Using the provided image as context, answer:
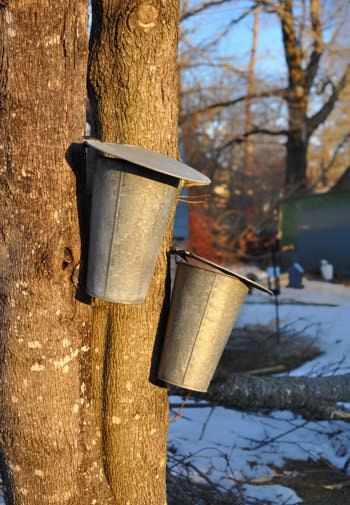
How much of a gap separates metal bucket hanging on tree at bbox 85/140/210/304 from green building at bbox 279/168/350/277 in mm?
13760

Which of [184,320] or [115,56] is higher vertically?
[115,56]

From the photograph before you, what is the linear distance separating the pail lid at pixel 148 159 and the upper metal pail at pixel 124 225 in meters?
0.04

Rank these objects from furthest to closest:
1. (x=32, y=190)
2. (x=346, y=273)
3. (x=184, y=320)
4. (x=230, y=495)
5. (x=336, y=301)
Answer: (x=346, y=273) < (x=336, y=301) < (x=230, y=495) < (x=184, y=320) < (x=32, y=190)

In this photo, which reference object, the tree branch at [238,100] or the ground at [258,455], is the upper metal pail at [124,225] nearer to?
the ground at [258,455]

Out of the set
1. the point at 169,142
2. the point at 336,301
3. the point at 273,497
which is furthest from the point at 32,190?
the point at 336,301

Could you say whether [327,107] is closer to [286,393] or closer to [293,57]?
[293,57]

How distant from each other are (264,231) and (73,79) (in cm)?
2048

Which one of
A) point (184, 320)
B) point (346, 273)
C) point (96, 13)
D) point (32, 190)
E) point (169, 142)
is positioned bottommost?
point (346, 273)

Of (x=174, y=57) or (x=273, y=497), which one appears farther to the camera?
(x=273, y=497)

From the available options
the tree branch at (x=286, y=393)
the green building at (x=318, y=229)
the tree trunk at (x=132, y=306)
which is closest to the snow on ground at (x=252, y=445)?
the tree branch at (x=286, y=393)

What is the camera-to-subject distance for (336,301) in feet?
36.6

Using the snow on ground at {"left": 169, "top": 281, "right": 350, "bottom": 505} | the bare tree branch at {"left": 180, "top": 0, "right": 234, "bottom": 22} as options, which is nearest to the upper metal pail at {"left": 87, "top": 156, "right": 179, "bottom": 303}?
the snow on ground at {"left": 169, "top": 281, "right": 350, "bottom": 505}

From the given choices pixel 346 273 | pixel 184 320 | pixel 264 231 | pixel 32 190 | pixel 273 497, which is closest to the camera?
pixel 32 190

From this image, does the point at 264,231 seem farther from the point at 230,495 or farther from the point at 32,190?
the point at 32,190
